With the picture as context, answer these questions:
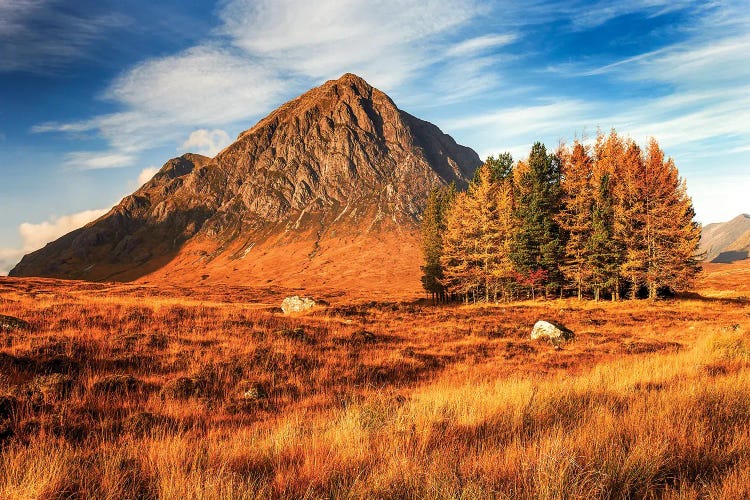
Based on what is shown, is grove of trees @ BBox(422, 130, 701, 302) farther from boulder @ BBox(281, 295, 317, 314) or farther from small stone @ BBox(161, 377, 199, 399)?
small stone @ BBox(161, 377, 199, 399)

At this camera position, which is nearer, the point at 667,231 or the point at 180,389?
the point at 180,389

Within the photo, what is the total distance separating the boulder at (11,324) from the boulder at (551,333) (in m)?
19.9

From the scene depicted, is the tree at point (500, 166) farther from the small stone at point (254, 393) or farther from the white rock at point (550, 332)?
the small stone at point (254, 393)

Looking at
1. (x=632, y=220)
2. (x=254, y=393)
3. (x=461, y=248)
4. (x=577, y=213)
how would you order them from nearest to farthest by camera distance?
(x=254, y=393) → (x=632, y=220) → (x=577, y=213) → (x=461, y=248)

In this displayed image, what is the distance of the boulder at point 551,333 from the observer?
16906 mm

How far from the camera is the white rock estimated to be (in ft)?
55.7

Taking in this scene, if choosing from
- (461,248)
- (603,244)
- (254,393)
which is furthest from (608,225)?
(254,393)

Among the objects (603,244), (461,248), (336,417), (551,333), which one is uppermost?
(461,248)

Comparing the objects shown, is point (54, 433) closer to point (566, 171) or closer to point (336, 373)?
point (336, 373)

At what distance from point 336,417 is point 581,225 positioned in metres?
36.7

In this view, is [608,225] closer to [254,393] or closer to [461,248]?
[461,248]

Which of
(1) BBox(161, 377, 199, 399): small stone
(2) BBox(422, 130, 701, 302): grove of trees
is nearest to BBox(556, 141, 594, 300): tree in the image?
(2) BBox(422, 130, 701, 302): grove of trees

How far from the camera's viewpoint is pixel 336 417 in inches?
227

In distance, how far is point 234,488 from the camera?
312 centimetres
